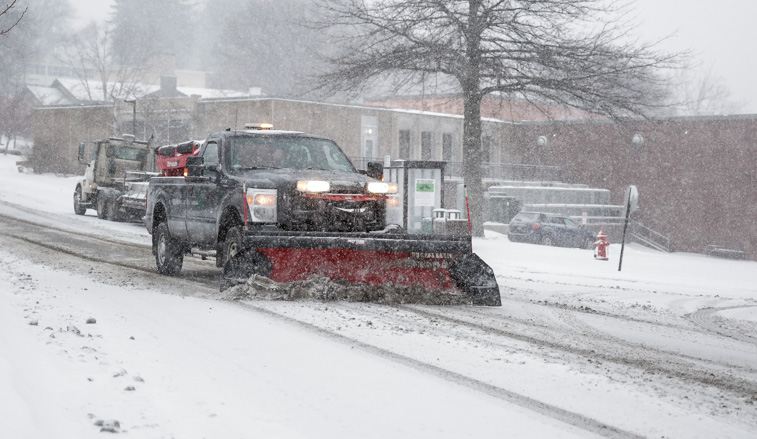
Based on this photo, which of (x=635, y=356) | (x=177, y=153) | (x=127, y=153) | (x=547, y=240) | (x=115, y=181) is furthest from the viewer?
(x=547, y=240)

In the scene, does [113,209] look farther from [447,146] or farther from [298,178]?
[447,146]

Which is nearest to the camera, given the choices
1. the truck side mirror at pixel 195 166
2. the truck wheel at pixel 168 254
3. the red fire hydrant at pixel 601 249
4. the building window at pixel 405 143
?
the truck side mirror at pixel 195 166

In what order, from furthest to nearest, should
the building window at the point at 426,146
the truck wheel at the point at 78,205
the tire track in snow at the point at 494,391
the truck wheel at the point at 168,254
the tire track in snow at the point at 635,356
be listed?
the building window at the point at 426,146 < the truck wheel at the point at 78,205 < the truck wheel at the point at 168,254 < the tire track in snow at the point at 635,356 < the tire track in snow at the point at 494,391

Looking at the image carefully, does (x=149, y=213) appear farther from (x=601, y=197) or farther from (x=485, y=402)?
(x=601, y=197)

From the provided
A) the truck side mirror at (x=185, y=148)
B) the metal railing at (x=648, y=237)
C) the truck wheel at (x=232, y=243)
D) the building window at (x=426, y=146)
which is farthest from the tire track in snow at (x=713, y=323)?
the building window at (x=426, y=146)

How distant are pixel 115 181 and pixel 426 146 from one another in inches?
840

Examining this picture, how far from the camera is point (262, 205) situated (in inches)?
391

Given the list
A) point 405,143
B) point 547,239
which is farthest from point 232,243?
point 405,143

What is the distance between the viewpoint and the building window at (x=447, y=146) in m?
48.0

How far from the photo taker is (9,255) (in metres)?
14.2

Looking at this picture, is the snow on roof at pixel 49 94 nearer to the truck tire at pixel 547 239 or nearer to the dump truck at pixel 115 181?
the dump truck at pixel 115 181

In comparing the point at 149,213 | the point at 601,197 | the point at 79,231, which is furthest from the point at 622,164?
the point at 149,213

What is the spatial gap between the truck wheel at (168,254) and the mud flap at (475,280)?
4.24 meters

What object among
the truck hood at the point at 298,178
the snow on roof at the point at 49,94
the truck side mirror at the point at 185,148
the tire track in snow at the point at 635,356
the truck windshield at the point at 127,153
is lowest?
the tire track in snow at the point at 635,356
